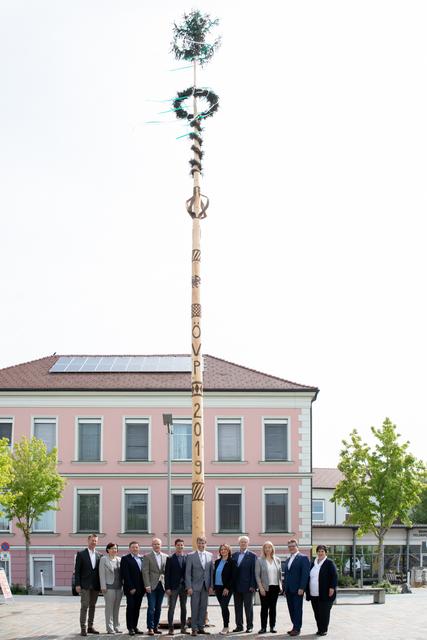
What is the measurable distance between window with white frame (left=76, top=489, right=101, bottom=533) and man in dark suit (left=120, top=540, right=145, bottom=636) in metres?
22.8

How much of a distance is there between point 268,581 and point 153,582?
2.07m

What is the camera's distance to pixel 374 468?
44750 mm

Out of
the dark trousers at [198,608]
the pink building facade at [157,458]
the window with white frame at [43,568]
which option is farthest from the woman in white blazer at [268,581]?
the window with white frame at [43,568]

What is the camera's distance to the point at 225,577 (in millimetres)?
18562

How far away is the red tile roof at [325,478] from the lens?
62.8m

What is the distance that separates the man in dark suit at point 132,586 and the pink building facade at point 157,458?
73.3 feet

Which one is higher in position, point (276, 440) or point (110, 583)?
point (276, 440)

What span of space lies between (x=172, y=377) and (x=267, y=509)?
6.74m

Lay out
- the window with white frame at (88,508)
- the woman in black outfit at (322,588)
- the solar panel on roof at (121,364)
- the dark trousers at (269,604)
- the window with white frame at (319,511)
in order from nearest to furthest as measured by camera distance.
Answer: the woman in black outfit at (322,588) < the dark trousers at (269,604) < the window with white frame at (88,508) < the solar panel on roof at (121,364) < the window with white frame at (319,511)

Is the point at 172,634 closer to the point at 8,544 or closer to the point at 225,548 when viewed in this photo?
the point at 225,548

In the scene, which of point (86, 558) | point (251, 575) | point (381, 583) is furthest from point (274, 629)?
point (381, 583)

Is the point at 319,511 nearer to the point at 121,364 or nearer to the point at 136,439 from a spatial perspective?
the point at 121,364

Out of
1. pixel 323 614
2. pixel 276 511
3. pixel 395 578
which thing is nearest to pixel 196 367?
pixel 323 614

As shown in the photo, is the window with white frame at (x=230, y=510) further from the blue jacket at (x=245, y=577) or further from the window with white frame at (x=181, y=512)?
the blue jacket at (x=245, y=577)
